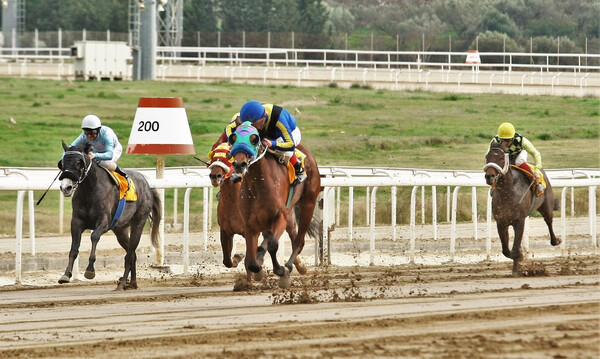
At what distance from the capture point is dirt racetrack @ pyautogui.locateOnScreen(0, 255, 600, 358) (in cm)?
586

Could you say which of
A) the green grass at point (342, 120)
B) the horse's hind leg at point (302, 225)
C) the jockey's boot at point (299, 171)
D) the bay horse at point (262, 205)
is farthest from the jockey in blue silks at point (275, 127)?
the green grass at point (342, 120)

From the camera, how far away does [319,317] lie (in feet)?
23.6

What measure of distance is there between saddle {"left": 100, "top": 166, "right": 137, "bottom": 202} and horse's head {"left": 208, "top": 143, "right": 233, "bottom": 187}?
1.29 metres

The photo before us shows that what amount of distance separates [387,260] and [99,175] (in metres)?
3.92

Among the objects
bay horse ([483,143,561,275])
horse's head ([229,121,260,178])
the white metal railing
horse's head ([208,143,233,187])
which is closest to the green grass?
the white metal railing

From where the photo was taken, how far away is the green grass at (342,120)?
2430 cm

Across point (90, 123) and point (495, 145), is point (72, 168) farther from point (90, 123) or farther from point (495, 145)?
point (495, 145)

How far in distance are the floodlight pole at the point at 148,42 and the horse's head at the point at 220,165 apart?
996 inches

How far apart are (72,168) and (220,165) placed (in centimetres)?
147

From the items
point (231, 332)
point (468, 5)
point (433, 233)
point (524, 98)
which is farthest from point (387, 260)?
point (468, 5)

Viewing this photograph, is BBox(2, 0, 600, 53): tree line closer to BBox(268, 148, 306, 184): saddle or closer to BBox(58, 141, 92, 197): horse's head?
BBox(268, 148, 306, 184): saddle

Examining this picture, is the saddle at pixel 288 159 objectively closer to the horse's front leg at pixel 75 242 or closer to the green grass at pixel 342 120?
the horse's front leg at pixel 75 242

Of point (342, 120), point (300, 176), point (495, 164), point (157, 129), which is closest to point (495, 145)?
point (495, 164)

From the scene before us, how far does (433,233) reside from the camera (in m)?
14.3
